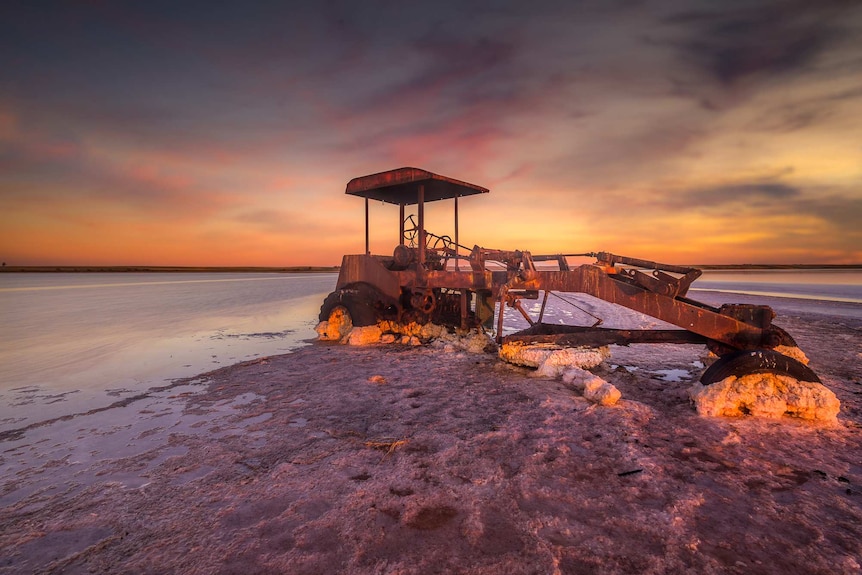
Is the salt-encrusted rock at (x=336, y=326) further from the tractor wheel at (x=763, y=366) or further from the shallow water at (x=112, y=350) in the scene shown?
the tractor wheel at (x=763, y=366)

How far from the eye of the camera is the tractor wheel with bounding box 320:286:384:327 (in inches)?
311

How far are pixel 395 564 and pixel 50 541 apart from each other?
1827 millimetres

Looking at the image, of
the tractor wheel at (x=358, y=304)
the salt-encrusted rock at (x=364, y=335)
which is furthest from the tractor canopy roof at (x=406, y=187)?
the salt-encrusted rock at (x=364, y=335)

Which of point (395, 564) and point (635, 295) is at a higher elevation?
point (635, 295)

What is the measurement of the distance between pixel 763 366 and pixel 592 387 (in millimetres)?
1559

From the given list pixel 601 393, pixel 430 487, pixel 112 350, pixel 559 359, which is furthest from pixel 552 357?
pixel 112 350

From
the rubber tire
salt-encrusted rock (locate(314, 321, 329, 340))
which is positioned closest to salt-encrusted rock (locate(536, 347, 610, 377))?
the rubber tire

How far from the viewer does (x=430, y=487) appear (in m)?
2.54

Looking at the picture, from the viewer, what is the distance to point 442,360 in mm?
6199

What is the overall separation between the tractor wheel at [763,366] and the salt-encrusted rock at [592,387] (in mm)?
992

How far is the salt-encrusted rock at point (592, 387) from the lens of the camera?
159 inches

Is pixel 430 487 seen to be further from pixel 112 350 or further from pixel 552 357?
pixel 112 350

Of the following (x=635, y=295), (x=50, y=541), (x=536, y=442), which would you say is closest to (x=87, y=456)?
(x=50, y=541)

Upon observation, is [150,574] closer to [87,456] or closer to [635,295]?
[87,456]
